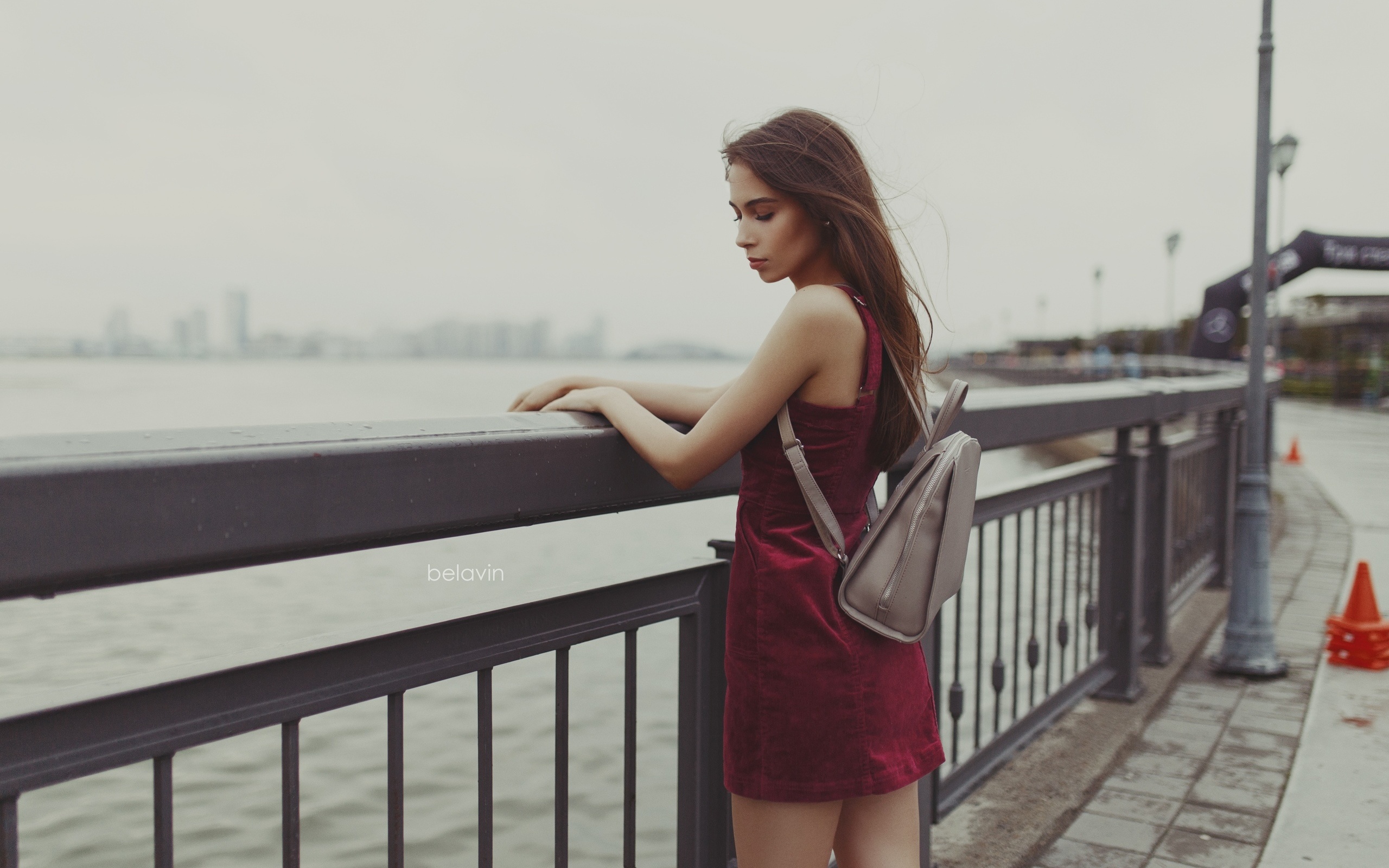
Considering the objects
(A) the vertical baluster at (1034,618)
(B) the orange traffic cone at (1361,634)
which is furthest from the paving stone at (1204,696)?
(A) the vertical baluster at (1034,618)

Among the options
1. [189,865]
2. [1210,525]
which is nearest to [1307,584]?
[1210,525]

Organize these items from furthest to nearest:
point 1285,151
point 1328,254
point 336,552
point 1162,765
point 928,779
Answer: point 1328,254
point 1285,151
point 1162,765
point 928,779
point 336,552

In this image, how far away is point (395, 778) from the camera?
4.63ft

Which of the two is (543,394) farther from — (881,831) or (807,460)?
(881,831)

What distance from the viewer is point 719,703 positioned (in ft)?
6.52

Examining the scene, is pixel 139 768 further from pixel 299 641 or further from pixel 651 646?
pixel 299 641

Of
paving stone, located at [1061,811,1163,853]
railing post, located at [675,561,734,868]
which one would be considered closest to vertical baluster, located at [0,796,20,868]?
railing post, located at [675,561,734,868]

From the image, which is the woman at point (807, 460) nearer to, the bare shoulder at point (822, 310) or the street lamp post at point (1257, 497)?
the bare shoulder at point (822, 310)

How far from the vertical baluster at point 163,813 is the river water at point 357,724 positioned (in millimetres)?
105

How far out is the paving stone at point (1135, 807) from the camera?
11.2 ft

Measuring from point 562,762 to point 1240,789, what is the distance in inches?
119

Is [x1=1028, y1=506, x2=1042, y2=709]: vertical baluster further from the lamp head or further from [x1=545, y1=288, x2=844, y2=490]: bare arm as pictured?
the lamp head

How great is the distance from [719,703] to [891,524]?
54cm

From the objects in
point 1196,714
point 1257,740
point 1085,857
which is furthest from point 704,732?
point 1196,714
